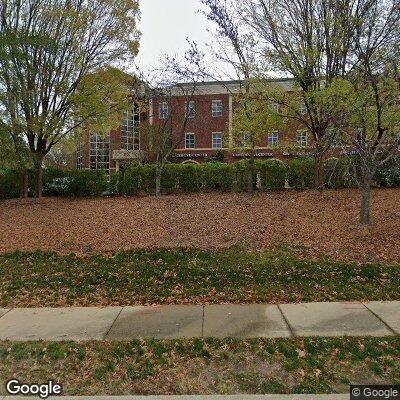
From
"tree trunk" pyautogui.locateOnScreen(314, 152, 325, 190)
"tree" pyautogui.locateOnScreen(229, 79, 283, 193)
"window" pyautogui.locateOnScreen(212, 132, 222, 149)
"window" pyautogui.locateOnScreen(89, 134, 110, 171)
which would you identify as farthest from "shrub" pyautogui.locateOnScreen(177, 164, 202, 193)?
"window" pyautogui.locateOnScreen(89, 134, 110, 171)

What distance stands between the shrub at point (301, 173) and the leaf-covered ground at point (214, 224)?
1396 mm

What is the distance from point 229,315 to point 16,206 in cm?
1253

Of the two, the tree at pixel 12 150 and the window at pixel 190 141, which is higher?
the window at pixel 190 141

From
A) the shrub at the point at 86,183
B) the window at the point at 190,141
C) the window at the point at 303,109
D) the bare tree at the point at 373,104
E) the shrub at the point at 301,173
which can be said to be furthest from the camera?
the window at the point at 190,141

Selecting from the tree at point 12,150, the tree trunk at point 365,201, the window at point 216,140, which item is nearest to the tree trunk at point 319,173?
the tree trunk at point 365,201

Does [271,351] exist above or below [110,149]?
below

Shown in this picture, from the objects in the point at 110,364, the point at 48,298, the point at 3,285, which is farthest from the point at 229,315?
the point at 3,285

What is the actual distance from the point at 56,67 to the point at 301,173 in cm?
1147

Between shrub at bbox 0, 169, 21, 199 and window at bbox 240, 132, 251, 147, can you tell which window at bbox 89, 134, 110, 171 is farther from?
window at bbox 240, 132, 251, 147

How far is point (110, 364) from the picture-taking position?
3301mm

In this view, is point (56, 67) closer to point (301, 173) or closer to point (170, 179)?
point (170, 179)

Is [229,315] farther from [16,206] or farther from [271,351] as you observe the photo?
[16,206]

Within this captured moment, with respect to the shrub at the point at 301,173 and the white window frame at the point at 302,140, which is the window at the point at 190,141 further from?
the shrub at the point at 301,173

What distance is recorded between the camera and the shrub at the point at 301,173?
50.0ft
